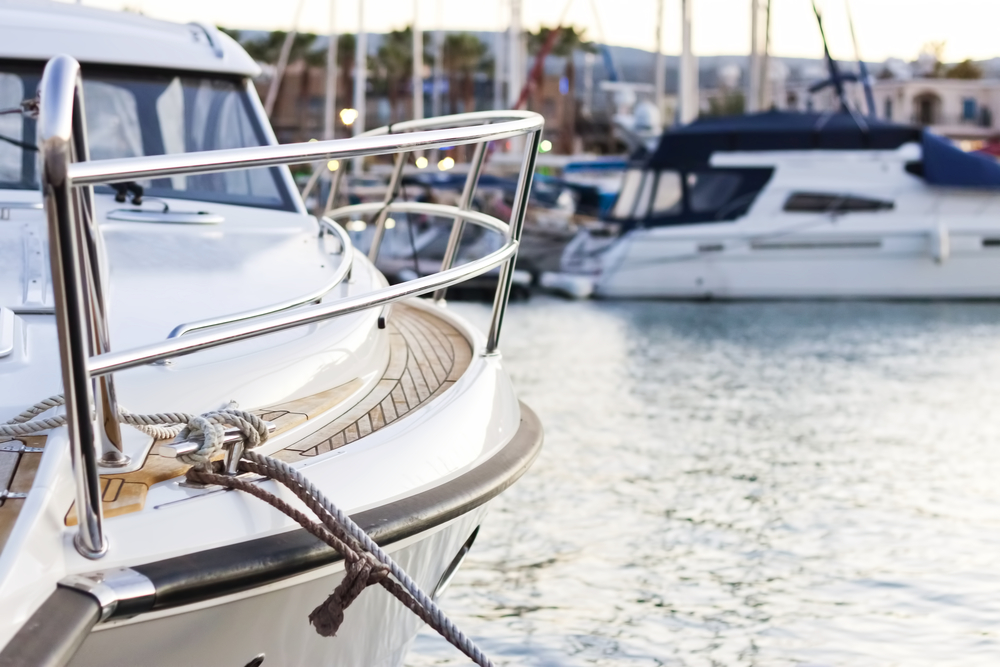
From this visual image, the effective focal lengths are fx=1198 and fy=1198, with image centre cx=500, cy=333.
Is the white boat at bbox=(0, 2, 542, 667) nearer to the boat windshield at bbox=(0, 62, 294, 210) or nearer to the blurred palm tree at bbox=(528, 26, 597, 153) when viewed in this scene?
the boat windshield at bbox=(0, 62, 294, 210)

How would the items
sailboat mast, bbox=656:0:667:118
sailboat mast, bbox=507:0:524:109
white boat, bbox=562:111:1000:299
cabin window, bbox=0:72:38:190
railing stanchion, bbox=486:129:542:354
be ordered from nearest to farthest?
railing stanchion, bbox=486:129:542:354
cabin window, bbox=0:72:38:190
white boat, bbox=562:111:1000:299
sailboat mast, bbox=656:0:667:118
sailboat mast, bbox=507:0:524:109

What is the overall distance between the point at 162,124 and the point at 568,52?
47101 millimetres

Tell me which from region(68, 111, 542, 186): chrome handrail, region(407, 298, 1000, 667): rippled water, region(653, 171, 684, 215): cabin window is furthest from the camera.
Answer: region(653, 171, 684, 215): cabin window

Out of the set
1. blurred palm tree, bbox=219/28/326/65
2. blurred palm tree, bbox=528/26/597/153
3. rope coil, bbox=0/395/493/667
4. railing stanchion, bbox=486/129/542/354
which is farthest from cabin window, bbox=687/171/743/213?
blurred palm tree, bbox=219/28/326/65

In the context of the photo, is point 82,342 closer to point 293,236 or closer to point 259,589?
point 259,589

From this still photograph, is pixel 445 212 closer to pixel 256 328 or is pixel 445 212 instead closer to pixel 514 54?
pixel 256 328

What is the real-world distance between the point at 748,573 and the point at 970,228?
11.9 m

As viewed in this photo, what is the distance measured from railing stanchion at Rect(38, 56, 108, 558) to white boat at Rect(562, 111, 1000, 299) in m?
14.4

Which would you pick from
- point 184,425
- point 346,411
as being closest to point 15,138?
point 346,411

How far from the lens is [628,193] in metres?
17.1

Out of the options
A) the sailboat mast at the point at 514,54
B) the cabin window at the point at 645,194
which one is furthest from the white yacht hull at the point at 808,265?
the sailboat mast at the point at 514,54

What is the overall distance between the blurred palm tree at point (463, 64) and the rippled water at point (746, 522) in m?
40.6

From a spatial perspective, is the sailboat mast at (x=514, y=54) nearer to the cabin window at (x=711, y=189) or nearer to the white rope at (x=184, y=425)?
the cabin window at (x=711, y=189)

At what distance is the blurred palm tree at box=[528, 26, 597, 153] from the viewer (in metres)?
45.3
